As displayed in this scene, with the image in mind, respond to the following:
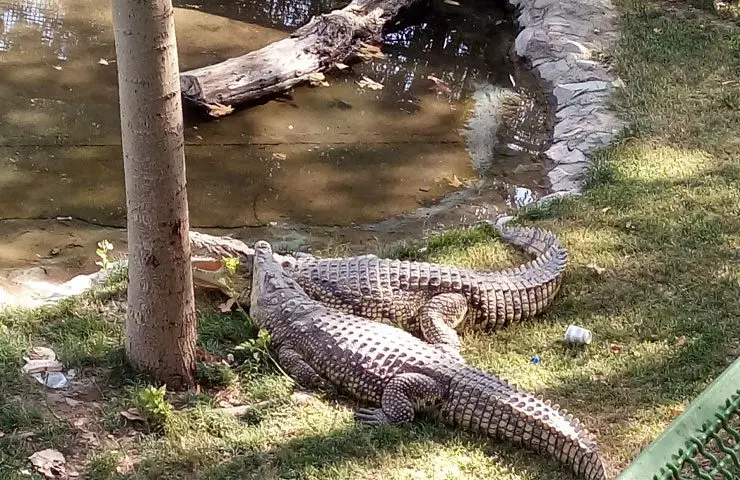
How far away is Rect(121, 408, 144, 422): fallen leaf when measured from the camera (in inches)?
129

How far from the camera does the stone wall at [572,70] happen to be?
593 centimetres

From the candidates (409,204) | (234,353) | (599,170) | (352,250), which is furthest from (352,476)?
(599,170)

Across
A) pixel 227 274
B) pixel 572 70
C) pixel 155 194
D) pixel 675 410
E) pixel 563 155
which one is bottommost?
pixel 675 410

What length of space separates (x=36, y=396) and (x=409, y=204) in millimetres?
2776

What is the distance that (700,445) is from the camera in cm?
180

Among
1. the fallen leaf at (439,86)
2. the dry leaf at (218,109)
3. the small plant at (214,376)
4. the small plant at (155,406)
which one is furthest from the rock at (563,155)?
the small plant at (155,406)

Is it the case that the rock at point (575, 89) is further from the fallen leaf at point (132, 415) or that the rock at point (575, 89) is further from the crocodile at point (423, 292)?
the fallen leaf at point (132, 415)

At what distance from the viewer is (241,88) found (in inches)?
251

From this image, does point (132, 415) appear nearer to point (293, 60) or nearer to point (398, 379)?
point (398, 379)

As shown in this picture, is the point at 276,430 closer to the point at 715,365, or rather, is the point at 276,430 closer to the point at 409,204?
the point at 715,365

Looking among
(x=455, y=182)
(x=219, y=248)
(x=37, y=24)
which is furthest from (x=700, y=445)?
(x=37, y=24)

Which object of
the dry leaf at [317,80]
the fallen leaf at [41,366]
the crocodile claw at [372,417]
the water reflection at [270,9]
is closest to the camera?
the crocodile claw at [372,417]

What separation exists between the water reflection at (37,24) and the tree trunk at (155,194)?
13.8ft

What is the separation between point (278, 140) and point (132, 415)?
10.2ft
